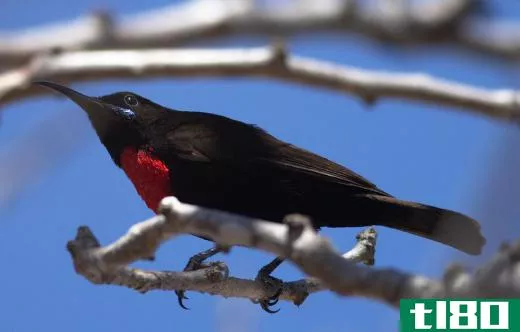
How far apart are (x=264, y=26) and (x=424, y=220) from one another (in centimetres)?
124

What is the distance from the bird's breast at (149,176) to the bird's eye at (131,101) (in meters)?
0.40

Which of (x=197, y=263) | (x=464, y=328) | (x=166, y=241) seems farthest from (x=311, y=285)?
(x=166, y=241)

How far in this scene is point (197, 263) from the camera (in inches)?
176

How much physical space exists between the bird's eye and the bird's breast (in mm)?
403

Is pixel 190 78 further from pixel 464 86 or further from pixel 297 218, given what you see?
pixel 297 218

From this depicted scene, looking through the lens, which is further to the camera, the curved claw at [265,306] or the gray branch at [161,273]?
the curved claw at [265,306]

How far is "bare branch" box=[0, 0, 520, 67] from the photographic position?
3.82 meters

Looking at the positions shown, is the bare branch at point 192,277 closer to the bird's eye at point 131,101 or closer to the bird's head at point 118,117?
the bird's head at point 118,117

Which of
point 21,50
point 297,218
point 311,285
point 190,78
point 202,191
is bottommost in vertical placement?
point 297,218

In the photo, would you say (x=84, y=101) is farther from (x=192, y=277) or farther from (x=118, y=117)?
(x=192, y=277)

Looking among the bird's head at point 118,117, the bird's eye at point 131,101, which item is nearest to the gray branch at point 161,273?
the bird's head at point 118,117

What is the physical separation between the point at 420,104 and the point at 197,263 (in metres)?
1.47

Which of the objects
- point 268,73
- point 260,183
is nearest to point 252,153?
point 260,183

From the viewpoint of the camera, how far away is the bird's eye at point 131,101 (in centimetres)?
497
